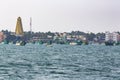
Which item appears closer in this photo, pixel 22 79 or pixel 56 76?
pixel 22 79

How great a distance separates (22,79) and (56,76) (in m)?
6.00

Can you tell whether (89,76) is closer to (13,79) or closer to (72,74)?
(72,74)

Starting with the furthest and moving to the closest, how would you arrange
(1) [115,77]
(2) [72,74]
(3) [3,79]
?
1. (2) [72,74]
2. (1) [115,77]
3. (3) [3,79]

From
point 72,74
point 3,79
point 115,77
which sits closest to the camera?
point 3,79

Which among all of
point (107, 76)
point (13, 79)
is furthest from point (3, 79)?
point (107, 76)

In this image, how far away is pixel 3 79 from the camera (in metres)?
56.8

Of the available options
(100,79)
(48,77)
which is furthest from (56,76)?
(100,79)

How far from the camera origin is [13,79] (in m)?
56.9

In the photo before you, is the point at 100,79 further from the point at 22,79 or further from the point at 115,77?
the point at 22,79

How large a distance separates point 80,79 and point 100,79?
238 centimetres

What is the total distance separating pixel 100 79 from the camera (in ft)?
193

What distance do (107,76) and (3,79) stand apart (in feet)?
44.5

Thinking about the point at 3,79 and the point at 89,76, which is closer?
the point at 3,79

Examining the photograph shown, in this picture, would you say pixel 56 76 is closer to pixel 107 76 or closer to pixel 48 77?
pixel 48 77
